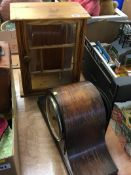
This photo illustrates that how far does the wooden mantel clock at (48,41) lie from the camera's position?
1086 mm

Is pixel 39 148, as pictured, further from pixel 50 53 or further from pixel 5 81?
pixel 50 53

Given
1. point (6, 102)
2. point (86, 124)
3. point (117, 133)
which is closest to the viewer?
point (86, 124)

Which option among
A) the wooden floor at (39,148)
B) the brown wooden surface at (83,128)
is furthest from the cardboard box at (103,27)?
the wooden floor at (39,148)

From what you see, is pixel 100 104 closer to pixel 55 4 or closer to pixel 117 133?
pixel 117 133

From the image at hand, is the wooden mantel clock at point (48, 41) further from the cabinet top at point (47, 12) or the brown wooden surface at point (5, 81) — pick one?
the brown wooden surface at point (5, 81)

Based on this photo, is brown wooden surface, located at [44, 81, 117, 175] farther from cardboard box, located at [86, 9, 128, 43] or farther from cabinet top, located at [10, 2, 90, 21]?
cardboard box, located at [86, 9, 128, 43]

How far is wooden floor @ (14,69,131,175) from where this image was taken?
104cm

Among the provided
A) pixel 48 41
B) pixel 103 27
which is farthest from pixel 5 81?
pixel 103 27

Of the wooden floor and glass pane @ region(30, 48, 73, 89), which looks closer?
the wooden floor

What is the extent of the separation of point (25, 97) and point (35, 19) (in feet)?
1.93

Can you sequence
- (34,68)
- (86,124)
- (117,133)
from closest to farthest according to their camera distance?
(86,124), (117,133), (34,68)

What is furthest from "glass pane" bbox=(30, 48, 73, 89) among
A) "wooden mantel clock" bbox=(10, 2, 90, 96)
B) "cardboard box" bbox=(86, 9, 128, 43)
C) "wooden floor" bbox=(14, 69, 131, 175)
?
"cardboard box" bbox=(86, 9, 128, 43)

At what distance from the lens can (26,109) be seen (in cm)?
134

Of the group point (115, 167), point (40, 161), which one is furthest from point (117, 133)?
point (40, 161)
